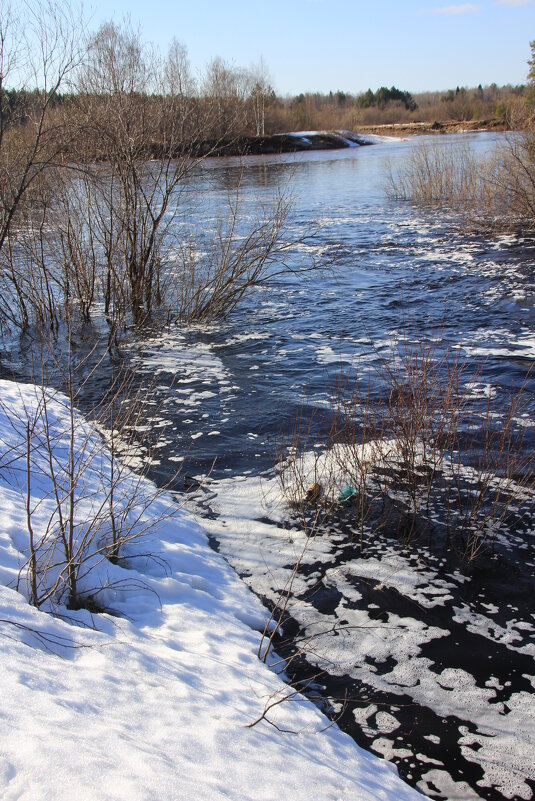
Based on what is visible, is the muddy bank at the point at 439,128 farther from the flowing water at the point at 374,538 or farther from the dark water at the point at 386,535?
the flowing water at the point at 374,538

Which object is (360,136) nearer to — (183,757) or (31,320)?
(31,320)

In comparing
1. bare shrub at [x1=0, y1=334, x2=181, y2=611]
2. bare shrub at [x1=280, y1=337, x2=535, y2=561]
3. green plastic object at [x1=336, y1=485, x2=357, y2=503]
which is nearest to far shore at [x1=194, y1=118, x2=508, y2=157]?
bare shrub at [x1=280, y1=337, x2=535, y2=561]

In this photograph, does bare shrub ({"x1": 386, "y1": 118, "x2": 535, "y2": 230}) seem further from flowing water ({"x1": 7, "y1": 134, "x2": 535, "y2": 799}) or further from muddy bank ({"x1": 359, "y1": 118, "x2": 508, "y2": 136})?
muddy bank ({"x1": 359, "y1": 118, "x2": 508, "y2": 136})

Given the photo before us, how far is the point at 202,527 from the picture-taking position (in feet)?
17.4

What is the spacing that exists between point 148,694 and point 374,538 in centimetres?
267

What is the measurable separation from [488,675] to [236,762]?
1.90 metres

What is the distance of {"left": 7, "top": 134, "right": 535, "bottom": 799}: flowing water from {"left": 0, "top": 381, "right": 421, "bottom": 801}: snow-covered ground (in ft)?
1.28

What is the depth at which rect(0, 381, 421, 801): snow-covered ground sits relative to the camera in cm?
215

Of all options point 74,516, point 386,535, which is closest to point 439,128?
point 386,535

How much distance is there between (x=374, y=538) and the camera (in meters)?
5.07

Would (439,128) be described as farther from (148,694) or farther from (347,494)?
(148,694)

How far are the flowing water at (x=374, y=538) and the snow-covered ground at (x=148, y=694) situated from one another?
0.39 metres

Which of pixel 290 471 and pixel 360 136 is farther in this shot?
pixel 360 136

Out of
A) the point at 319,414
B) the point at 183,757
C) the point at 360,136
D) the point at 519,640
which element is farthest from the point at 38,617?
the point at 360,136
